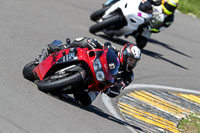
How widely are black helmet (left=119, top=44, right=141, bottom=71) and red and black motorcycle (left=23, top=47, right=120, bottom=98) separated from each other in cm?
23

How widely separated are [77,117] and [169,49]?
8.56 m

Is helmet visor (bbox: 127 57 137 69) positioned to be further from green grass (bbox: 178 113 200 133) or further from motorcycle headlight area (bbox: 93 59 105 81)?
green grass (bbox: 178 113 200 133)

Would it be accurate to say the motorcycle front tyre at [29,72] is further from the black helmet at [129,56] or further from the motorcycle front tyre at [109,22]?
the motorcycle front tyre at [109,22]

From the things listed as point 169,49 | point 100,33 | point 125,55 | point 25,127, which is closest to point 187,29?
point 169,49

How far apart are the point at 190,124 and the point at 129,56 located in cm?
213

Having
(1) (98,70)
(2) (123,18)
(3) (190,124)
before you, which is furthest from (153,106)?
(2) (123,18)

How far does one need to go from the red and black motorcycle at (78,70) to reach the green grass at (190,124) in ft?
6.30

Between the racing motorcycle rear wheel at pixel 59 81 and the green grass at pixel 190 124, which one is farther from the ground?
the racing motorcycle rear wheel at pixel 59 81

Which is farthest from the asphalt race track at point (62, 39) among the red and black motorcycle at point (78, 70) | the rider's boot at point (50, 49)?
the rider's boot at point (50, 49)

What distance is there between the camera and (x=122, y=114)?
7.90 meters

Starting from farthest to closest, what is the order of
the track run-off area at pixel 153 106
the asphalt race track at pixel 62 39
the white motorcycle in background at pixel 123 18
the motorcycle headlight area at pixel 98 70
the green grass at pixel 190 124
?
the white motorcycle in background at pixel 123 18
the green grass at pixel 190 124
the track run-off area at pixel 153 106
the motorcycle headlight area at pixel 98 70
the asphalt race track at pixel 62 39

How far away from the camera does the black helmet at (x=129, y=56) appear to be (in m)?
7.10

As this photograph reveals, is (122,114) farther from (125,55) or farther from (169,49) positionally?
(169,49)

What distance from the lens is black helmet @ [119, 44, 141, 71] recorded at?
7102mm
